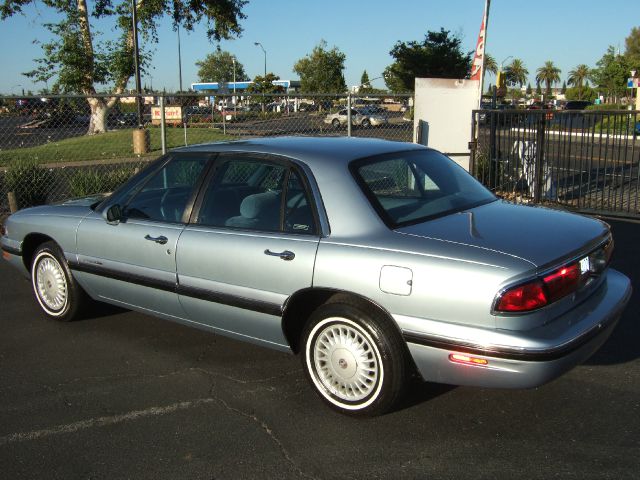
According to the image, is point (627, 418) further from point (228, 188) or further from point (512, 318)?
point (228, 188)

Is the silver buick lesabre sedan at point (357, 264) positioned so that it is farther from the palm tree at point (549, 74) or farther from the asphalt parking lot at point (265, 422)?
the palm tree at point (549, 74)

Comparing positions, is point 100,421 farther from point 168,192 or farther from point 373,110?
point 373,110

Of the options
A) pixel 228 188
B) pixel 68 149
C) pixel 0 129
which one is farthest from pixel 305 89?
pixel 228 188

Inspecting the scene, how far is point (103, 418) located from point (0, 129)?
30.6ft

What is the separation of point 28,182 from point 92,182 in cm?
98

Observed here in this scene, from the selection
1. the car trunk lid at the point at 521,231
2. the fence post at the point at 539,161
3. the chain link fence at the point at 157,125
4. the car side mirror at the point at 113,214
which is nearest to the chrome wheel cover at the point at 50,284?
the car side mirror at the point at 113,214

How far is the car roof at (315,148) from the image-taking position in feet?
12.7

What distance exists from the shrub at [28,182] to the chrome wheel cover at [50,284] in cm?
522

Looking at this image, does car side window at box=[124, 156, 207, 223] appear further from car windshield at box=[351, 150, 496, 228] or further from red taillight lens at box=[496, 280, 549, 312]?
red taillight lens at box=[496, 280, 549, 312]

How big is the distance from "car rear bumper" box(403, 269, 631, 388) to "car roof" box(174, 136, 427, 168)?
123 centimetres

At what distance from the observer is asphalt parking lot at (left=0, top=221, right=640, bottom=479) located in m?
3.08

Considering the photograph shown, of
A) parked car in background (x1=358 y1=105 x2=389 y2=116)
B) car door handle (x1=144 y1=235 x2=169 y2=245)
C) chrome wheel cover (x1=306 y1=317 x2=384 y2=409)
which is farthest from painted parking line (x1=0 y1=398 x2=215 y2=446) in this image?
parked car in background (x1=358 y1=105 x2=389 y2=116)

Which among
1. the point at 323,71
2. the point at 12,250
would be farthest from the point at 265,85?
the point at 12,250

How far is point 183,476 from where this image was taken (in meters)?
3.03
